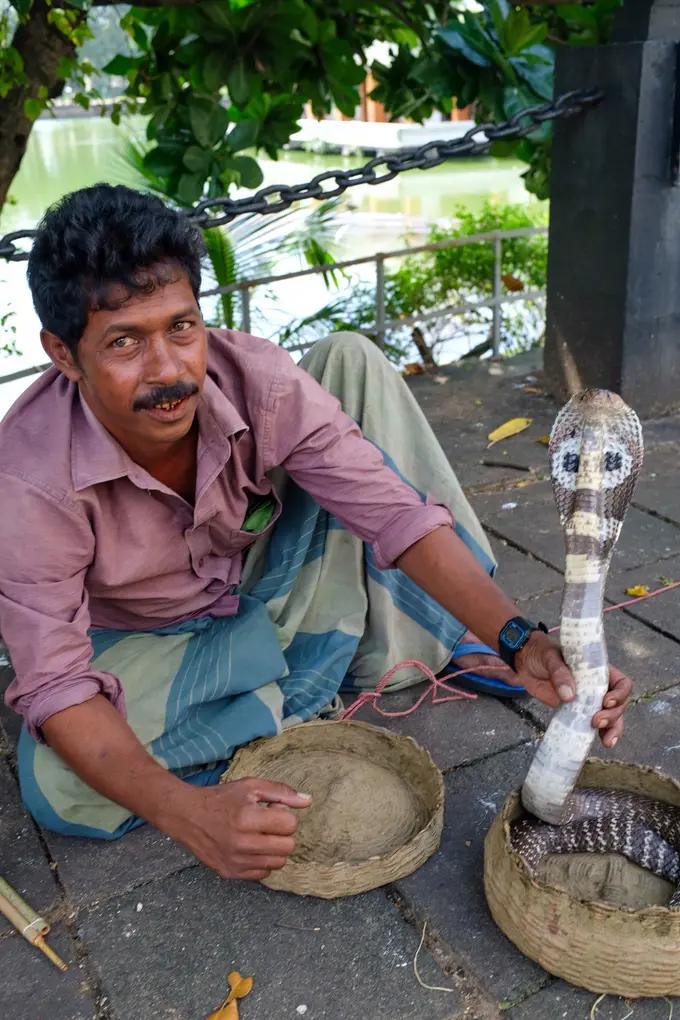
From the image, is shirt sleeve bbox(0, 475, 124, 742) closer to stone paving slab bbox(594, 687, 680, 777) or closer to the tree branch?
stone paving slab bbox(594, 687, 680, 777)

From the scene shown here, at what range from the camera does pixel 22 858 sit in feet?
7.50

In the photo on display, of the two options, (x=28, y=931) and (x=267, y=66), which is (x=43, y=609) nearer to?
(x=28, y=931)

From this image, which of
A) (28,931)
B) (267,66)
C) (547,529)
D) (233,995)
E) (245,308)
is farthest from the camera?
(245,308)

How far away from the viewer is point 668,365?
4.61 m

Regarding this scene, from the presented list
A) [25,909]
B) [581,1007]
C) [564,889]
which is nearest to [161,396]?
[25,909]

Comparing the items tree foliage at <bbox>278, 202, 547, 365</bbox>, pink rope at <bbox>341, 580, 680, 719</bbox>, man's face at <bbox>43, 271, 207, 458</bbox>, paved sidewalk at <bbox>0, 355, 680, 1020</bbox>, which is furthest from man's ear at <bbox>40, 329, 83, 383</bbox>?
tree foliage at <bbox>278, 202, 547, 365</bbox>

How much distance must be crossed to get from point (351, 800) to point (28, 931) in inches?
28.4

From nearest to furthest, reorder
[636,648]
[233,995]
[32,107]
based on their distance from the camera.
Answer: [233,995], [636,648], [32,107]

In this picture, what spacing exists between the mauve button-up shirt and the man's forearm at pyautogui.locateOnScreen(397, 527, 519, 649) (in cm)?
3

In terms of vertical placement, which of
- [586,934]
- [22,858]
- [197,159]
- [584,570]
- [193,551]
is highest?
[197,159]

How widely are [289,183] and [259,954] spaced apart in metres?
12.4

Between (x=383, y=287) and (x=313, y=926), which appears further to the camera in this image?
(x=383, y=287)

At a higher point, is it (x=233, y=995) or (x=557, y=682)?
(x=557, y=682)

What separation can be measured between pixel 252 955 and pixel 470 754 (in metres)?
0.79
